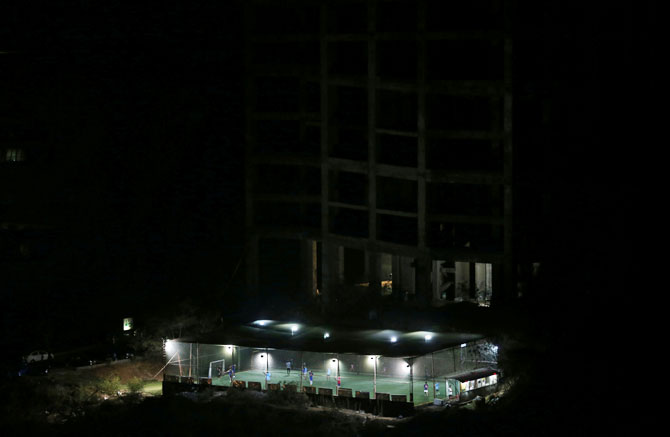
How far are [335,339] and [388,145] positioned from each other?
23775 millimetres

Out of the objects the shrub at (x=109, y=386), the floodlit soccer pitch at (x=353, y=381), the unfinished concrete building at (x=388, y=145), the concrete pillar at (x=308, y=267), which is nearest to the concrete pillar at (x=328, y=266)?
the unfinished concrete building at (x=388, y=145)

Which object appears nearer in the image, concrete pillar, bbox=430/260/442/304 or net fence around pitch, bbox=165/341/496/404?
net fence around pitch, bbox=165/341/496/404

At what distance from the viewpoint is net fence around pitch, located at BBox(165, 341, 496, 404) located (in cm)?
6141

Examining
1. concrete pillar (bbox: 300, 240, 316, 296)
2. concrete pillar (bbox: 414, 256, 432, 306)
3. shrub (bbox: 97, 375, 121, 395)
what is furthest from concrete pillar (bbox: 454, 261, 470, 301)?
shrub (bbox: 97, 375, 121, 395)

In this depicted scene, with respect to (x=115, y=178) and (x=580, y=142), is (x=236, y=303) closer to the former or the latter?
(x=115, y=178)

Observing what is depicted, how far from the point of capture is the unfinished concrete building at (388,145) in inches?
3157

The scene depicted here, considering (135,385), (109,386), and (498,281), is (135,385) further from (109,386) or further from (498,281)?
(498,281)

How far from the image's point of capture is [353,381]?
62.2m

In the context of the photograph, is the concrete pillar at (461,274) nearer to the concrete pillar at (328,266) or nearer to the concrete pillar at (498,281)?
the concrete pillar at (498,281)

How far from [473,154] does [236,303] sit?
22036 millimetres

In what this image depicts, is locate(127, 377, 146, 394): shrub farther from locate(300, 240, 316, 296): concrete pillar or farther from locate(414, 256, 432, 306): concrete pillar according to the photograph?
locate(300, 240, 316, 296): concrete pillar

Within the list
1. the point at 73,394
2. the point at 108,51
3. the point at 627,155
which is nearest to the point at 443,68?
the point at 627,155

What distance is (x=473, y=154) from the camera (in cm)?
8381

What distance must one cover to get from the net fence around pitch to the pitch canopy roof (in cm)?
37
